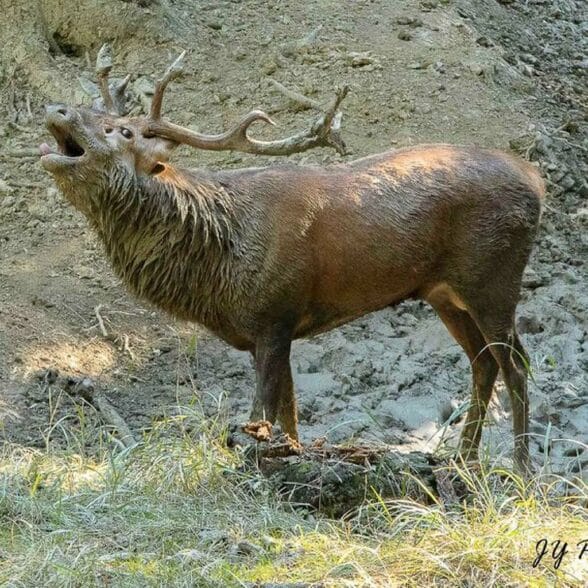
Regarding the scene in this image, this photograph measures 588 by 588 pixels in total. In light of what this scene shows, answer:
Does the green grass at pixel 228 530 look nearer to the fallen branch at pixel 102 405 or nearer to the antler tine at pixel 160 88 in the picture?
the fallen branch at pixel 102 405

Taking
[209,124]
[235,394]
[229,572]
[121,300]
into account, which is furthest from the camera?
[209,124]

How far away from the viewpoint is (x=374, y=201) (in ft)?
25.7

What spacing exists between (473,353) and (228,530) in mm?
3024

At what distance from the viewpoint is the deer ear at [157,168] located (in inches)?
303

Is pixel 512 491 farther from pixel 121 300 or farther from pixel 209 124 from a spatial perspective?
pixel 209 124

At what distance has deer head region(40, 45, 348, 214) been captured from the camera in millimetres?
7363

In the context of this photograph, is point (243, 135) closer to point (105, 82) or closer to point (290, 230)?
point (290, 230)

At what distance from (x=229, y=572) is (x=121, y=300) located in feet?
16.1

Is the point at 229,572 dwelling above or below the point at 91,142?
below

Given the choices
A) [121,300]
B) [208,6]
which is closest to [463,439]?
[121,300]

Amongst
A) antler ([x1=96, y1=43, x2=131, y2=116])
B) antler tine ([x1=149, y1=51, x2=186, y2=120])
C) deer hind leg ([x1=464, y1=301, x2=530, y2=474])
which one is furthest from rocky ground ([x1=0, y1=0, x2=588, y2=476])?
antler ([x1=96, y1=43, x2=131, y2=116])

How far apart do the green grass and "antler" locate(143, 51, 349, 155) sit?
175 centimetres

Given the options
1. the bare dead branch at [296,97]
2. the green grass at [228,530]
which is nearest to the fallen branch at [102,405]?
the green grass at [228,530]

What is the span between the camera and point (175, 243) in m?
7.75
